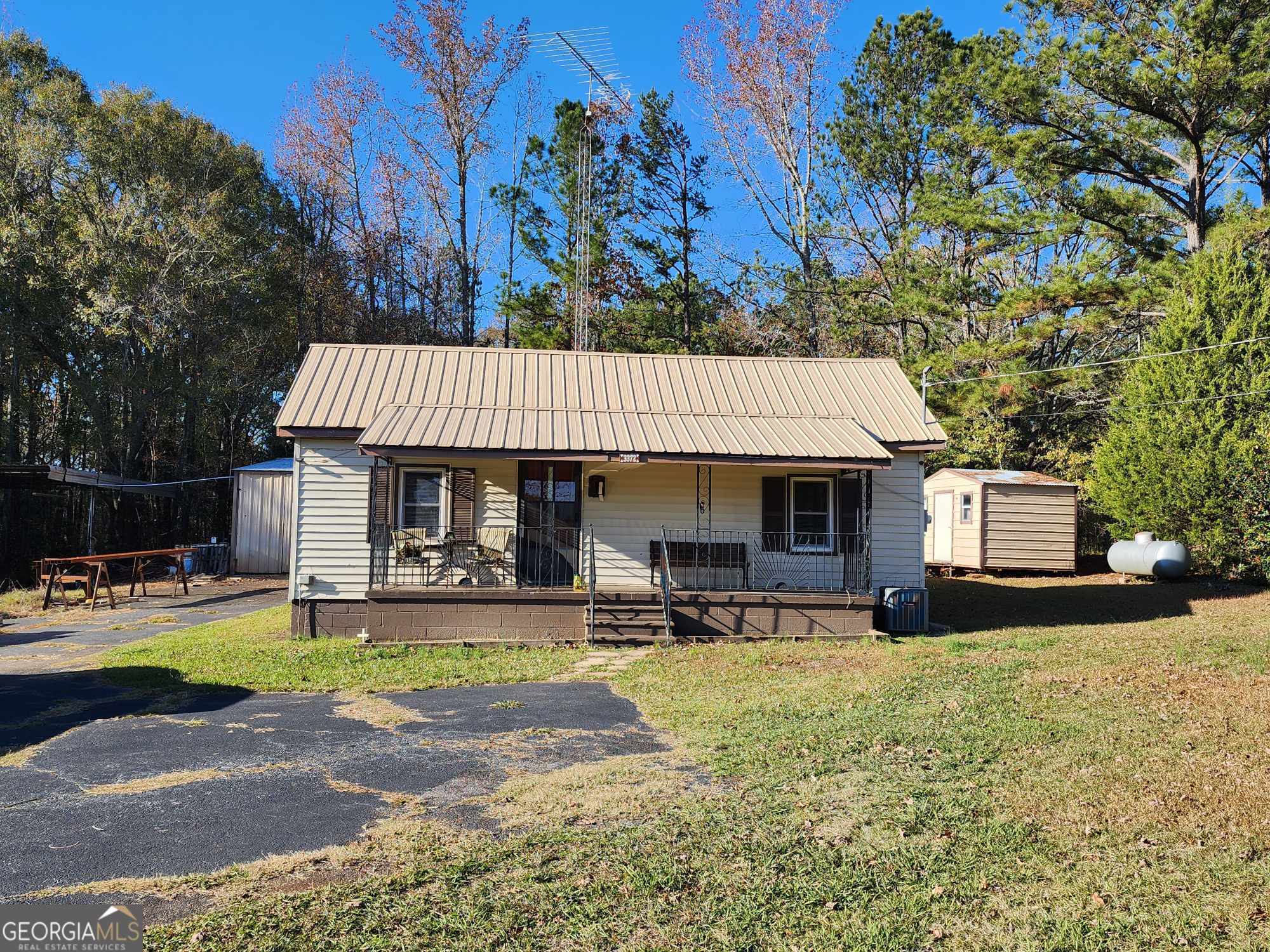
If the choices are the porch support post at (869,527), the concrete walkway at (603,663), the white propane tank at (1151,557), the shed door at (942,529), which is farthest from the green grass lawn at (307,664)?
the shed door at (942,529)

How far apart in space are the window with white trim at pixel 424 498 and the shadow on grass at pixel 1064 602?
851 cm

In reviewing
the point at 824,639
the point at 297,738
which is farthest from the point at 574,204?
the point at 297,738

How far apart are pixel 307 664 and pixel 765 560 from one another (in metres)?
7.17

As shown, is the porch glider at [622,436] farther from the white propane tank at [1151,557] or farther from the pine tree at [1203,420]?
the white propane tank at [1151,557]

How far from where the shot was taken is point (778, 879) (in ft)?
15.3


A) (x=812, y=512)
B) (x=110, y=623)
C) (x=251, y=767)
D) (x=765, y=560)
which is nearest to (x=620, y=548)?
(x=765, y=560)

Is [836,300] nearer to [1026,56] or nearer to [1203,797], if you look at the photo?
[1026,56]

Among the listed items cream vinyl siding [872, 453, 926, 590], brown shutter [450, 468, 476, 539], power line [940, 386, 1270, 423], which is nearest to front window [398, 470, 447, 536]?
brown shutter [450, 468, 476, 539]

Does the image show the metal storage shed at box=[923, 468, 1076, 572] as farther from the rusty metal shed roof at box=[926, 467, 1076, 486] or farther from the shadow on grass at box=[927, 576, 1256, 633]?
the shadow on grass at box=[927, 576, 1256, 633]

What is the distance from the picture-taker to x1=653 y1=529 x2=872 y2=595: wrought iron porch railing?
14.4 meters

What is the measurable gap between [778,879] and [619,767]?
7.67 ft

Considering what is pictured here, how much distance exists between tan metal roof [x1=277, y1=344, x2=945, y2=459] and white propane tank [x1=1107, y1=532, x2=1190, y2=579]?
677cm

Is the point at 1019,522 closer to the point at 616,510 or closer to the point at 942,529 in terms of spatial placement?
the point at 942,529

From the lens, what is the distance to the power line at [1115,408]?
58.1 feet
